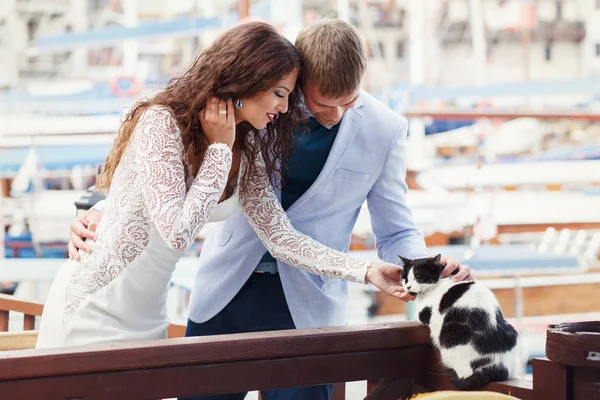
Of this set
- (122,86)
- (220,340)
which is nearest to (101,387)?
(220,340)

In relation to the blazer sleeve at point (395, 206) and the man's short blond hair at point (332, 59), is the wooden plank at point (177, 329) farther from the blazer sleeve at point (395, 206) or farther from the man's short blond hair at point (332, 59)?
the man's short blond hair at point (332, 59)

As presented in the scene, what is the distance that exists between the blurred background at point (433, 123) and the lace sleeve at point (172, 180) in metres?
4.39

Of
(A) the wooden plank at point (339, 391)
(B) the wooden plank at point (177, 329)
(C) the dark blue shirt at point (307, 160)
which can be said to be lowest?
(B) the wooden plank at point (177, 329)

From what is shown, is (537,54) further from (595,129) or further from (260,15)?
(260,15)

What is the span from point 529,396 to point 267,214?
627 millimetres

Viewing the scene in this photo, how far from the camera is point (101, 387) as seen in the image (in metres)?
1.23

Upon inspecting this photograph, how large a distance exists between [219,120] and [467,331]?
→ 590mm

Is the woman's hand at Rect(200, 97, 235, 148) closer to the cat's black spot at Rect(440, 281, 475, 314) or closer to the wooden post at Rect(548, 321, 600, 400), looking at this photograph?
the cat's black spot at Rect(440, 281, 475, 314)

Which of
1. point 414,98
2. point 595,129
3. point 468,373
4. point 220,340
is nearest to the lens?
point 220,340

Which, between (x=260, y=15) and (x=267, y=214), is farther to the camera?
(x=260, y=15)

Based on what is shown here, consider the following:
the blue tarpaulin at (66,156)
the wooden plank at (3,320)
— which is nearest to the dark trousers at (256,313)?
the wooden plank at (3,320)

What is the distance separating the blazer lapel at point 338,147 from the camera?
1.71 meters

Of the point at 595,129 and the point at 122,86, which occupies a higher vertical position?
the point at 122,86

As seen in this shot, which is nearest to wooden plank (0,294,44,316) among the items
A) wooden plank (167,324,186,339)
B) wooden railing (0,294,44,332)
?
wooden railing (0,294,44,332)
